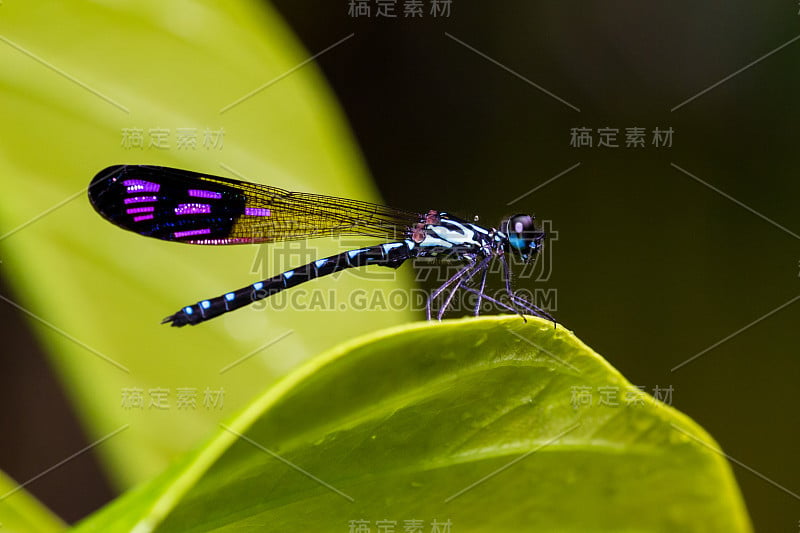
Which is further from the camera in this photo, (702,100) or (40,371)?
(702,100)

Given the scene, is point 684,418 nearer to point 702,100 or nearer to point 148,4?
point 148,4

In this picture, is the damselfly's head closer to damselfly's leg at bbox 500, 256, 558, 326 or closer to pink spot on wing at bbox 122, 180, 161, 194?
damselfly's leg at bbox 500, 256, 558, 326

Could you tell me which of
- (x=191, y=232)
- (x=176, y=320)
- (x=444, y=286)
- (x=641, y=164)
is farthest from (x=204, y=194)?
(x=641, y=164)

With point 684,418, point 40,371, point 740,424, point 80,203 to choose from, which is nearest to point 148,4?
point 80,203

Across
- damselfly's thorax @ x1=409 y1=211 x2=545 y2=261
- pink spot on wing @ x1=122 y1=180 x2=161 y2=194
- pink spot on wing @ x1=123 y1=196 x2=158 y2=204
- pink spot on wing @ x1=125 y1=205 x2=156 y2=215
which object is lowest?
damselfly's thorax @ x1=409 y1=211 x2=545 y2=261

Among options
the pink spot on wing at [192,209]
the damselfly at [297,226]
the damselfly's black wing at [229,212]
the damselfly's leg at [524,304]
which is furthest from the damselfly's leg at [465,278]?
the pink spot on wing at [192,209]

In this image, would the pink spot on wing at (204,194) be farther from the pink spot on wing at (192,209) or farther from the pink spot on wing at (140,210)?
the pink spot on wing at (140,210)

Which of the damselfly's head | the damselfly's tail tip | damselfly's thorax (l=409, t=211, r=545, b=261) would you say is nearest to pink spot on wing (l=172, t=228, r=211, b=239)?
the damselfly's tail tip
